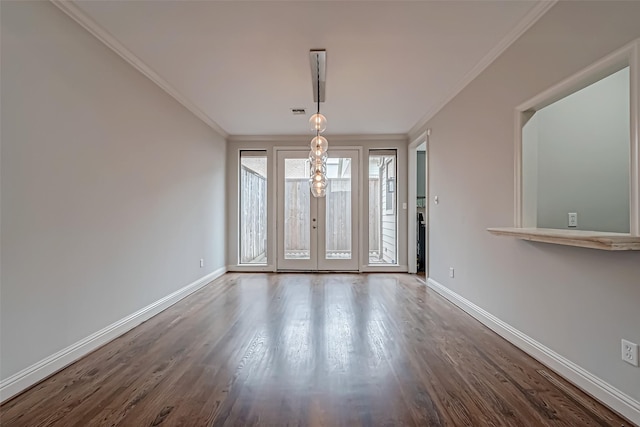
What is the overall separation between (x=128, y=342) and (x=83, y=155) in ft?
5.18

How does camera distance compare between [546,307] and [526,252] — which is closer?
[546,307]

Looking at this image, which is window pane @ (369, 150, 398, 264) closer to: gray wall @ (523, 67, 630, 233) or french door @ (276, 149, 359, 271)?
french door @ (276, 149, 359, 271)

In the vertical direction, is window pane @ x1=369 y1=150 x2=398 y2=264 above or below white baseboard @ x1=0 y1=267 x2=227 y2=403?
above

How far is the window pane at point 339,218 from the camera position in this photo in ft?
19.0

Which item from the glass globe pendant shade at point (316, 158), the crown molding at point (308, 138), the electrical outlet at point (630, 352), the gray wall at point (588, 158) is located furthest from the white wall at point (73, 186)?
the gray wall at point (588, 158)

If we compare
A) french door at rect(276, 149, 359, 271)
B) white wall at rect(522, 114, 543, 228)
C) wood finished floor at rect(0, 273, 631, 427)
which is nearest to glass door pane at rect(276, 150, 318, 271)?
french door at rect(276, 149, 359, 271)

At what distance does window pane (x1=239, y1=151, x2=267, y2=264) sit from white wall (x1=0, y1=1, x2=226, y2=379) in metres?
2.25

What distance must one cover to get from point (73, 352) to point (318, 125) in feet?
9.49

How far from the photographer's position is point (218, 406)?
172cm

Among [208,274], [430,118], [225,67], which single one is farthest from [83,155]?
[430,118]

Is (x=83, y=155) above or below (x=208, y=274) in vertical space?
above

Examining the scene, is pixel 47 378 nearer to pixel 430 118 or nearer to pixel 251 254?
pixel 251 254

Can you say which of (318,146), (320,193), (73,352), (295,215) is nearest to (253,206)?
(295,215)

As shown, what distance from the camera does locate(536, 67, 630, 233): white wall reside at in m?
2.41
